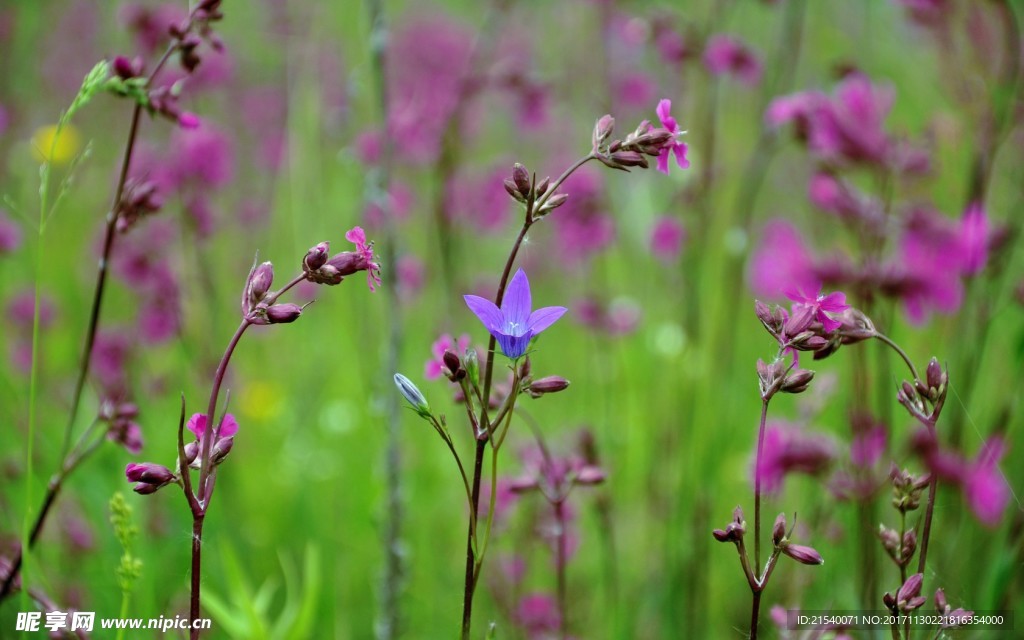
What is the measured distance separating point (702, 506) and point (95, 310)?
1.82 metres

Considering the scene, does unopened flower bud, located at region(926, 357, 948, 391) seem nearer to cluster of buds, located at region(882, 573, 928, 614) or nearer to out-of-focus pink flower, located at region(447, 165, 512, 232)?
cluster of buds, located at region(882, 573, 928, 614)

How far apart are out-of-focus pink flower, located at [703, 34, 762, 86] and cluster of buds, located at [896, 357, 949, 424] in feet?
6.18

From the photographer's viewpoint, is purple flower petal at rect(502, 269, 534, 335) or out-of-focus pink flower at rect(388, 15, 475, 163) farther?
out-of-focus pink flower at rect(388, 15, 475, 163)

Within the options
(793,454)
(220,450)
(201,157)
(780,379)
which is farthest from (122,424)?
(201,157)

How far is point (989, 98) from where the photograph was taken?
2.22 meters

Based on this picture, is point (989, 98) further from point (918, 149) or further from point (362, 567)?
point (362, 567)

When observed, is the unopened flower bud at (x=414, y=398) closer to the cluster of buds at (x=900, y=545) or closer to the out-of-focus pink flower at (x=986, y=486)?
the cluster of buds at (x=900, y=545)

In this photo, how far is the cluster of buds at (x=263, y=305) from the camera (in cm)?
105

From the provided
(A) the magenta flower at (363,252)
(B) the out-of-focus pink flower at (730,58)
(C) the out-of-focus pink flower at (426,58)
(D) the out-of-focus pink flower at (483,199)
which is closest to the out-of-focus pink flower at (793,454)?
(A) the magenta flower at (363,252)

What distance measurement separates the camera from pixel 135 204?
1450mm

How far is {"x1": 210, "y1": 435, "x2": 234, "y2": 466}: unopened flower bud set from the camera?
3.42ft

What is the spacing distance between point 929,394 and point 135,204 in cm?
136

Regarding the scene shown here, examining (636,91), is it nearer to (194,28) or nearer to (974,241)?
(974,241)

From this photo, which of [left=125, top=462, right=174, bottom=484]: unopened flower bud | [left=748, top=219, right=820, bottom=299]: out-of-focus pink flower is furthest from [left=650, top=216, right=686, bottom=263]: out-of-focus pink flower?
[left=125, top=462, right=174, bottom=484]: unopened flower bud
